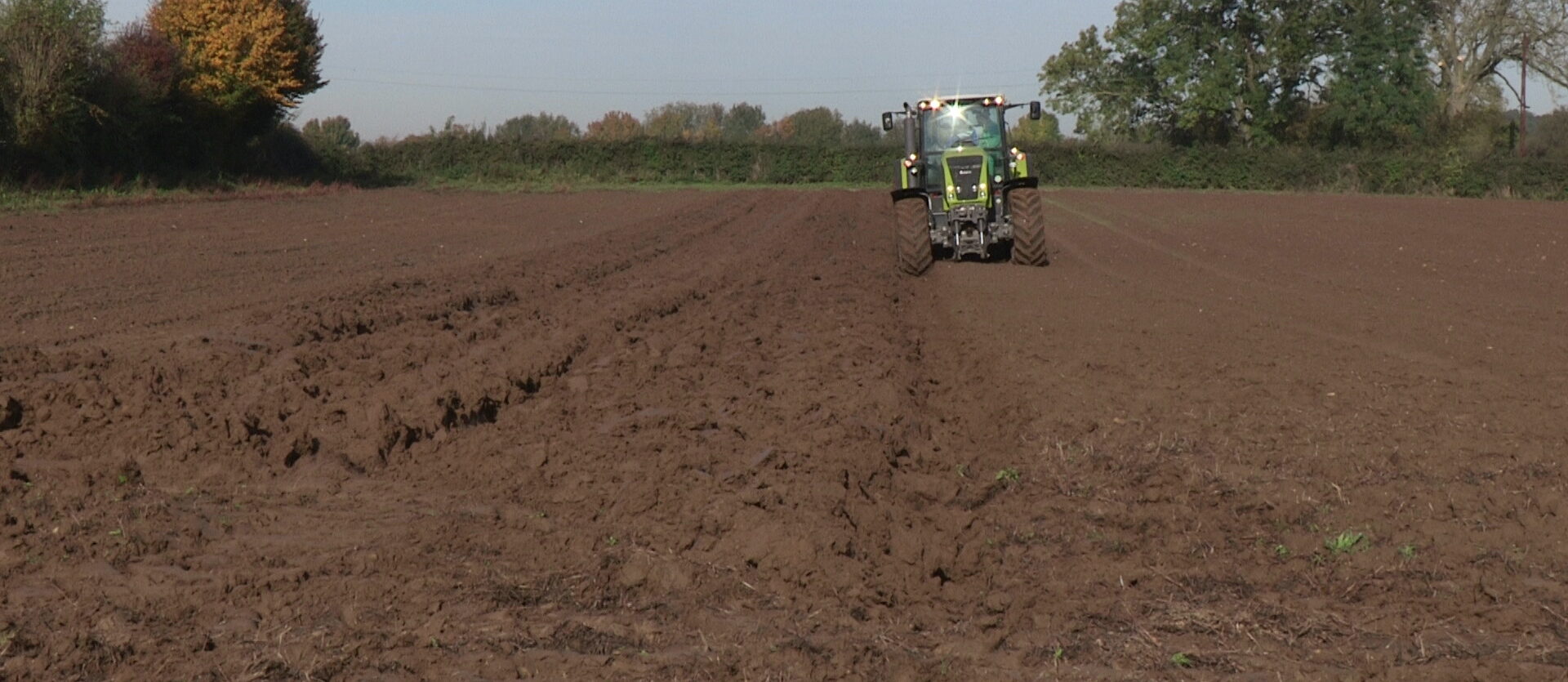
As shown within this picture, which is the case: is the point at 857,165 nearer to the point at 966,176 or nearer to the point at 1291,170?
the point at 1291,170

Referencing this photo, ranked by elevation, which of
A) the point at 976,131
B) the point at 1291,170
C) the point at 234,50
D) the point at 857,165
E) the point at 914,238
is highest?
the point at 234,50

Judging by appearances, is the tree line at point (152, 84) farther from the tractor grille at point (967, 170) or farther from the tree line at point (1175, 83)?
the tractor grille at point (967, 170)

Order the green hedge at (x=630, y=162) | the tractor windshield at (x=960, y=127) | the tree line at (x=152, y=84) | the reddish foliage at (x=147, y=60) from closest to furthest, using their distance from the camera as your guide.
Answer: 1. the tractor windshield at (x=960, y=127)
2. the tree line at (x=152, y=84)
3. the reddish foliage at (x=147, y=60)
4. the green hedge at (x=630, y=162)

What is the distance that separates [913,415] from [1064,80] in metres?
57.5

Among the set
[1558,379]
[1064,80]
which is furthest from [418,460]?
[1064,80]

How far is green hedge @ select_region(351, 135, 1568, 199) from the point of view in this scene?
47656 millimetres

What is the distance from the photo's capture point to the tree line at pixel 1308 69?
57.6 m

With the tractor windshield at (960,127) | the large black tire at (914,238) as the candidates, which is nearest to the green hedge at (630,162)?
the tractor windshield at (960,127)

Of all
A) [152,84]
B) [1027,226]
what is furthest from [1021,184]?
[152,84]

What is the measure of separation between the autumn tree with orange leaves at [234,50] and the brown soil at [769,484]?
90.6 feet

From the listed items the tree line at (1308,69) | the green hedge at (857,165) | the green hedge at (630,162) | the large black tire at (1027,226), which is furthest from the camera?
the tree line at (1308,69)

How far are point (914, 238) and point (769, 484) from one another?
10.0m

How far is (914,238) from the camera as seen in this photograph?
1597 centimetres

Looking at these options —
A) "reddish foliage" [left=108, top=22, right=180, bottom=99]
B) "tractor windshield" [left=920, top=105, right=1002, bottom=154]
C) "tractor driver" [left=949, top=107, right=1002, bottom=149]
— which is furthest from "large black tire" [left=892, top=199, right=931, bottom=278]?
"reddish foliage" [left=108, top=22, right=180, bottom=99]
